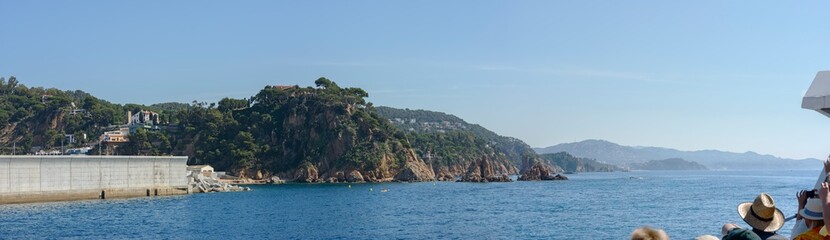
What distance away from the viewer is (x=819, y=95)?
368 inches

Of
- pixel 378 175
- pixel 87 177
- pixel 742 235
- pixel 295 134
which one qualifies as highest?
pixel 295 134

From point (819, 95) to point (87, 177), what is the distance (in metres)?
66.2

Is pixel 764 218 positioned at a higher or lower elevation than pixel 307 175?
higher

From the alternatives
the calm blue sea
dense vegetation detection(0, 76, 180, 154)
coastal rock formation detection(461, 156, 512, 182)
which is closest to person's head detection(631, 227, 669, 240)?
the calm blue sea

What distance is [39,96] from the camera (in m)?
150

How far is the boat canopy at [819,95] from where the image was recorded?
355 inches

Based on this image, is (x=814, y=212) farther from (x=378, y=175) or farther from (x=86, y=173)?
(x=378, y=175)

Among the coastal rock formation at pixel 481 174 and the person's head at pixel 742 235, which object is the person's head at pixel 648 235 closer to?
the person's head at pixel 742 235

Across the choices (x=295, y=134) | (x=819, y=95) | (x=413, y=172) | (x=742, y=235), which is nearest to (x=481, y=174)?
(x=413, y=172)

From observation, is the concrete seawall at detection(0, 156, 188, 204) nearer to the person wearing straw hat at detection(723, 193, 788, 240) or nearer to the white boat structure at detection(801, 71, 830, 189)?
the white boat structure at detection(801, 71, 830, 189)

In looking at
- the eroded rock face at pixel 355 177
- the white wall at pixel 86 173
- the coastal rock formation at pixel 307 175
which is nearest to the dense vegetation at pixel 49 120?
the coastal rock formation at pixel 307 175

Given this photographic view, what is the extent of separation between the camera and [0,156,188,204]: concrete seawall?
194 ft

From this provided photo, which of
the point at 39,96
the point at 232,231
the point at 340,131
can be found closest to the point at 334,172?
the point at 340,131

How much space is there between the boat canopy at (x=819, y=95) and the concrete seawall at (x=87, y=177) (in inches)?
2314
